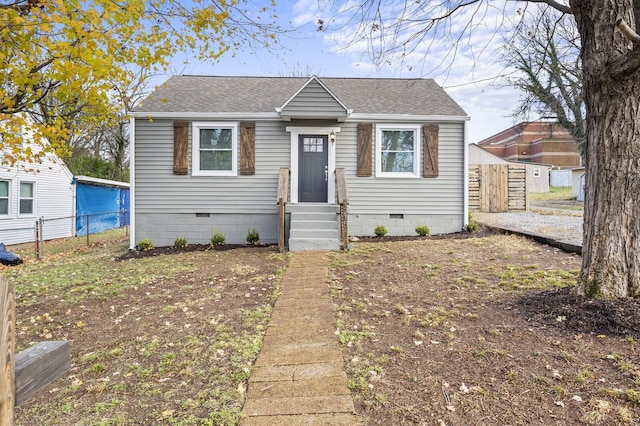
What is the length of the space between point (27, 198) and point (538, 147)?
50.7 metres

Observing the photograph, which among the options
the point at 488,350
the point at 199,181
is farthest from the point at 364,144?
the point at 488,350

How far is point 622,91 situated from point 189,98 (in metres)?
9.28

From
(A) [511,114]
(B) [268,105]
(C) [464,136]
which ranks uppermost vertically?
(A) [511,114]

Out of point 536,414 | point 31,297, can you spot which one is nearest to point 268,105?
point 31,297

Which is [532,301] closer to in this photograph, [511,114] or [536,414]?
[536,414]

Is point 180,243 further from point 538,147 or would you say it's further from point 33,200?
point 538,147

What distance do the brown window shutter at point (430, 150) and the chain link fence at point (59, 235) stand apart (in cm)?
966

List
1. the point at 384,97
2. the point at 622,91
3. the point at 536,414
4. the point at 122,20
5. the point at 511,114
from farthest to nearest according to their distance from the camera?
the point at 511,114 < the point at 384,97 < the point at 122,20 < the point at 622,91 < the point at 536,414

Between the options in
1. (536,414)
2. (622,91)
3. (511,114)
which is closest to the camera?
(536,414)

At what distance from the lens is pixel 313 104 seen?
8.88 m

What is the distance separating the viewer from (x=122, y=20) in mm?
5980

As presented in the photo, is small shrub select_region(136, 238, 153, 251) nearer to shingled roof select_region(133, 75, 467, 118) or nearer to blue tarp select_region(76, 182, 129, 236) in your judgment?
shingled roof select_region(133, 75, 467, 118)

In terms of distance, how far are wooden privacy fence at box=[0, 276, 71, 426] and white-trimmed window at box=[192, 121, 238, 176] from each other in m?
8.62

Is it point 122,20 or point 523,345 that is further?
point 122,20
